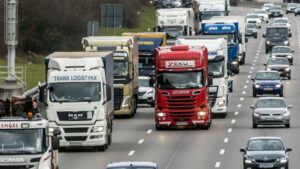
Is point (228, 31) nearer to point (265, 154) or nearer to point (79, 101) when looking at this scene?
point (79, 101)

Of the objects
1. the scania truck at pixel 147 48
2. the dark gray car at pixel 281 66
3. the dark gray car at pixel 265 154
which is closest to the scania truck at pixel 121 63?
the scania truck at pixel 147 48

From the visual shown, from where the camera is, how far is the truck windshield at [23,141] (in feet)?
100.0

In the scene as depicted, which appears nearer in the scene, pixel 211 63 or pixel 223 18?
pixel 211 63

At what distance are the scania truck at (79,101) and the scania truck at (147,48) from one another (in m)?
27.5

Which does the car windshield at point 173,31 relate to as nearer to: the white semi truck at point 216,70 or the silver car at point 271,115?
the white semi truck at point 216,70

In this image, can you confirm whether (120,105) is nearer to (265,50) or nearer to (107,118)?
(107,118)

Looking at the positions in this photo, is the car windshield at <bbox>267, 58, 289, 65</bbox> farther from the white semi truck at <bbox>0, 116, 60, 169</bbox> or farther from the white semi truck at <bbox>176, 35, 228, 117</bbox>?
the white semi truck at <bbox>0, 116, 60, 169</bbox>

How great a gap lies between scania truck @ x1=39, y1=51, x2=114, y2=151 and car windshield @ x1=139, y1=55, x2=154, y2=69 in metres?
28.0

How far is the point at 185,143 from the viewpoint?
153 feet

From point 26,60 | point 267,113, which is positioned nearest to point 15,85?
point 267,113

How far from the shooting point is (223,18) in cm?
8531

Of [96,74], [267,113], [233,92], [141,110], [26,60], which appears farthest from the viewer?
[26,60]


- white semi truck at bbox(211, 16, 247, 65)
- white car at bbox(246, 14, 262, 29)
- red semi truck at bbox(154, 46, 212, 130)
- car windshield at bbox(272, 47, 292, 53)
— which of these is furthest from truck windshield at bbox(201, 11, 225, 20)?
red semi truck at bbox(154, 46, 212, 130)

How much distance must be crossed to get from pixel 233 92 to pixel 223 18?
42.0 ft
